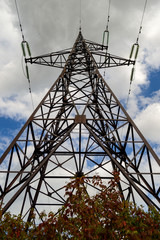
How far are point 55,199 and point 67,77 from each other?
8.77 m

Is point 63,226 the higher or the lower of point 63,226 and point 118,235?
the higher

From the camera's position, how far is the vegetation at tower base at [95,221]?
3.86 m

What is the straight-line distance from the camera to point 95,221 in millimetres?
3900

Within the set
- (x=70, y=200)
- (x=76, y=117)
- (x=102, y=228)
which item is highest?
(x=76, y=117)

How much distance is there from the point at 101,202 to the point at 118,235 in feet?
2.48

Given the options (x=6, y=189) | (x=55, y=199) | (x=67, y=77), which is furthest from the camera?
(x=67, y=77)

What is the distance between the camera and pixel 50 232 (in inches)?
164

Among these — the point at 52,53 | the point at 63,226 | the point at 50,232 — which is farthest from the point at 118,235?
the point at 52,53

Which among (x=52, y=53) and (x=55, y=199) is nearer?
(x=55, y=199)

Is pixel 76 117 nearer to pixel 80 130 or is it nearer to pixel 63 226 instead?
pixel 80 130

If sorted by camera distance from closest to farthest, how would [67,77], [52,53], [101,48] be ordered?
1. [67,77]
2. [52,53]
3. [101,48]

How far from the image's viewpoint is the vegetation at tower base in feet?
12.7

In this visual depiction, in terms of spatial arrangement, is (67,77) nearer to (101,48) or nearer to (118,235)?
(101,48)

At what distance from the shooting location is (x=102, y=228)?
4.18m
